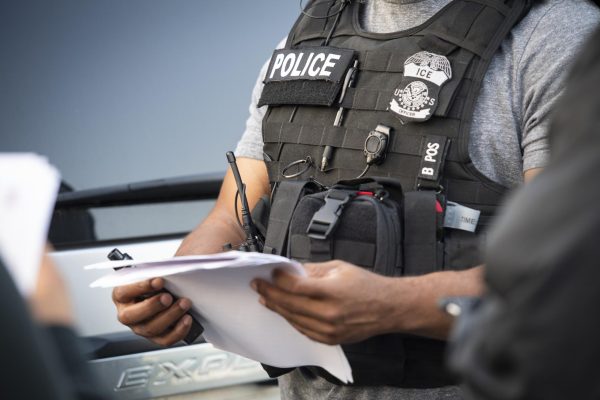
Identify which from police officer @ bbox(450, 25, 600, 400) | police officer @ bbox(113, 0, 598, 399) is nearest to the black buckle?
police officer @ bbox(113, 0, 598, 399)

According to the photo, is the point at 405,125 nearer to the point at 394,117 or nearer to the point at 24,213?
the point at 394,117

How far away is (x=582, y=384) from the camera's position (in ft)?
2.61

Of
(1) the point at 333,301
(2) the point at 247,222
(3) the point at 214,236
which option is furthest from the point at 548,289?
(3) the point at 214,236

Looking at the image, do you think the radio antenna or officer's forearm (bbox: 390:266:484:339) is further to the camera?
the radio antenna

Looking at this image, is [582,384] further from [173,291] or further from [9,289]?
[173,291]

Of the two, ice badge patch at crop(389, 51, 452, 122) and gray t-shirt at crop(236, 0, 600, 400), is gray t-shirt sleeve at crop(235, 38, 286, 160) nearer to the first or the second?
ice badge patch at crop(389, 51, 452, 122)

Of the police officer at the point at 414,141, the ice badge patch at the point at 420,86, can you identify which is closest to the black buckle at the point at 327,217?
the police officer at the point at 414,141

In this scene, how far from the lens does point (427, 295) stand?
1656 millimetres

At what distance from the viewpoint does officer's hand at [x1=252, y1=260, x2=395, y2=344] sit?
5.13ft

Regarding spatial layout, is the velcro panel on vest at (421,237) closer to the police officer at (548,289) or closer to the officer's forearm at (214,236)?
the officer's forearm at (214,236)

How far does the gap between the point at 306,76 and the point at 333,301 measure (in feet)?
2.25

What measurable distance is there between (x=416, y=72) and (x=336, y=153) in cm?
25

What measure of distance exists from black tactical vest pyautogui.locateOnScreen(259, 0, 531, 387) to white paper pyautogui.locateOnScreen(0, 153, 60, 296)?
2.36ft

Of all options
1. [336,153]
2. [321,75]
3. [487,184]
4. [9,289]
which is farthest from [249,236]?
[9,289]
